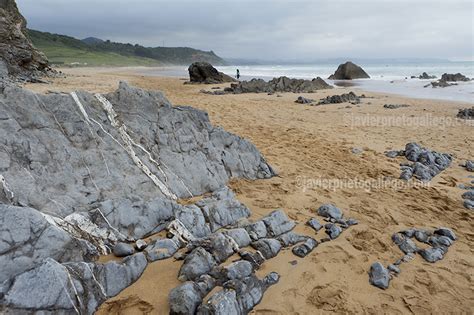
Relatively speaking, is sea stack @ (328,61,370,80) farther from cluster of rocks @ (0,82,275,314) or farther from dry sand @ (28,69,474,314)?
cluster of rocks @ (0,82,275,314)

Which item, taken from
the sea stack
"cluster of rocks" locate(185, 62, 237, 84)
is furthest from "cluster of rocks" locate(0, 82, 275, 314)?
the sea stack

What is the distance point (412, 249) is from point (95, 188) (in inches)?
194

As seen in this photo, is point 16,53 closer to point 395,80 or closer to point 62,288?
point 62,288

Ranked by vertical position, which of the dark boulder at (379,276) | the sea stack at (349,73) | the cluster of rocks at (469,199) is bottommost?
the dark boulder at (379,276)

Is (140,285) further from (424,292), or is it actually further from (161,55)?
(161,55)

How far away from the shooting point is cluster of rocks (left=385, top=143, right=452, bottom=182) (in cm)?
793

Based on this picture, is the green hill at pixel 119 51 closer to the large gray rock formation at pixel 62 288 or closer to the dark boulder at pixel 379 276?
Answer: the large gray rock formation at pixel 62 288

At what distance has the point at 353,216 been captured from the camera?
5.93 m

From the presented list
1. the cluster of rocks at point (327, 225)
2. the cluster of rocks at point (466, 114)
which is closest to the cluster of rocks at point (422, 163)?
the cluster of rocks at point (327, 225)

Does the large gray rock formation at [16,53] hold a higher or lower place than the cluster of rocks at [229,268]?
higher

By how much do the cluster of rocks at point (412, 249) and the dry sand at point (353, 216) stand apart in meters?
0.09

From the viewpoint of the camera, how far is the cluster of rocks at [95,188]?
3385mm

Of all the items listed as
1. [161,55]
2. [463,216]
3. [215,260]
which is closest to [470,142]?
[463,216]

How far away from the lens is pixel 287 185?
705 cm
